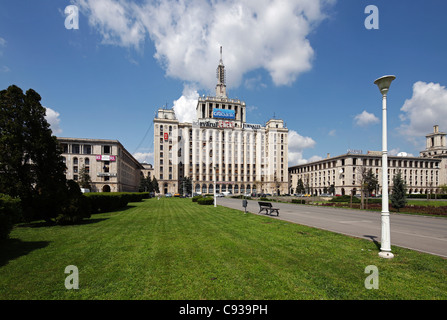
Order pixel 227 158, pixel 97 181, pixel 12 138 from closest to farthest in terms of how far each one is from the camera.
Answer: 1. pixel 12 138
2. pixel 97 181
3. pixel 227 158

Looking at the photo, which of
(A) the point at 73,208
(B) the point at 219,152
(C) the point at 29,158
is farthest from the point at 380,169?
(C) the point at 29,158

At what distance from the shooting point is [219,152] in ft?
315

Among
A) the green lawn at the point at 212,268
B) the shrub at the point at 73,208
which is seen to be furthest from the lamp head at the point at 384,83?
the shrub at the point at 73,208

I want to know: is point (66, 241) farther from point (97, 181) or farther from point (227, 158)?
point (227, 158)

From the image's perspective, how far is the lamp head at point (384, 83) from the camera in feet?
24.6

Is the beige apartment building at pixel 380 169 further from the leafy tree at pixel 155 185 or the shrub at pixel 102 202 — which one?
the shrub at pixel 102 202

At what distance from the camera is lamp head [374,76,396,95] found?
750 cm

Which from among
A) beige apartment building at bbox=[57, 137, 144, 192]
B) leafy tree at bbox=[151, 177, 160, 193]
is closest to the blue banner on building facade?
leafy tree at bbox=[151, 177, 160, 193]

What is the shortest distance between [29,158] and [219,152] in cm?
8363

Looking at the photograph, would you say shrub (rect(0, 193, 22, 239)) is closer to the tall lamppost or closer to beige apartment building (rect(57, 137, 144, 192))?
the tall lamppost
